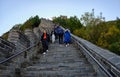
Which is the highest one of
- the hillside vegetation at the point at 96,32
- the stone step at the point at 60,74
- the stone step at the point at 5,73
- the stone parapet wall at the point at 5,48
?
the hillside vegetation at the point at 96,32

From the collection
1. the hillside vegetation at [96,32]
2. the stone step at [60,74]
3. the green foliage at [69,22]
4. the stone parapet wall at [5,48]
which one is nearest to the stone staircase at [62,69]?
the stone step at [60,74]

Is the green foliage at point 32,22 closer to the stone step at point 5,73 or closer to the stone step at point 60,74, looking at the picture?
the stone step at point 60,74

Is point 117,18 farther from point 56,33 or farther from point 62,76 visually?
point 62,76

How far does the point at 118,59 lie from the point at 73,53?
9365 millimetres

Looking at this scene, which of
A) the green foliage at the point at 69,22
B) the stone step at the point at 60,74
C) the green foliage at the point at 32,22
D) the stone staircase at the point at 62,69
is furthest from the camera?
the green foliage at the point at 69,22

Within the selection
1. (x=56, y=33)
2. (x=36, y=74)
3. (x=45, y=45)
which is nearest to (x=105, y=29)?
(x=56, y=33)

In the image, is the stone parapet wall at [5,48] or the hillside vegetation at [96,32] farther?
the hillside vegetation at [96,32]

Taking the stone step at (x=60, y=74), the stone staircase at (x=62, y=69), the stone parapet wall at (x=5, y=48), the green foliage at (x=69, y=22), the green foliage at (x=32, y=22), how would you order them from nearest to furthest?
1. the stone step at (x=60, y=74)
2. the stone staircase at (x=62, y=69)
3. the stone parapet wall at (x=5, y=48)
4. the green foliage at (x=32, y=22)
5. the green foliage at (x=69, y=22)

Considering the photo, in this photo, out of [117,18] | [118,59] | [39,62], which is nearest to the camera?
[118,59]

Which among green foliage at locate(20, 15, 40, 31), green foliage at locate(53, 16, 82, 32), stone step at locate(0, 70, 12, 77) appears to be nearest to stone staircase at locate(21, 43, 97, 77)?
stone step at locate(0, 70, 12, 77)

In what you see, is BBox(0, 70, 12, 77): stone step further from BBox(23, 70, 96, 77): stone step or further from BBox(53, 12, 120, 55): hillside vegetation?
BBox(53, 12, 120, 55): hillside vegetation

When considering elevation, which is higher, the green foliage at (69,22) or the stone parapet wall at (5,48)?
the green foliage at (69,22)

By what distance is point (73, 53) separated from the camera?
64.3 ft

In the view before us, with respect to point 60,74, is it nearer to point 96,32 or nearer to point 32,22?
point 32,22
